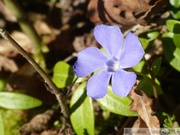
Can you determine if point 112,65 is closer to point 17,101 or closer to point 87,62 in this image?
point 87,62

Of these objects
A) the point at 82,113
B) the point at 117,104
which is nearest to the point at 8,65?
the point at 82,113

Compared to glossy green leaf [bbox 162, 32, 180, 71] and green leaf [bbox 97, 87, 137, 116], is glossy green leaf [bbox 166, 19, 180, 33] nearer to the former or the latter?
glossy green leaf [bbox 162, 32, 180, 71]

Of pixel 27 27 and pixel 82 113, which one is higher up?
pixel 27 27

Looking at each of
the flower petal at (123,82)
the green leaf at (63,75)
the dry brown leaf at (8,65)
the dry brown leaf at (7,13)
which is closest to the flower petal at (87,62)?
the flower petal at (123,82)

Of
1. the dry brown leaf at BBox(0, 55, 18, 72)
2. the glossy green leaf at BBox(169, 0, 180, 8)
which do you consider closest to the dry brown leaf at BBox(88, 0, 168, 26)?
the glossy green leaf at BBox(169, 0, 180, 8)

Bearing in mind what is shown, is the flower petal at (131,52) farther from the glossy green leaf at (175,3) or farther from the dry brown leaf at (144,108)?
the glossy green leaf at (175,3)

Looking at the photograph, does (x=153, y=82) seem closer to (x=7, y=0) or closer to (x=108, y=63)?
(x=108, y=63)

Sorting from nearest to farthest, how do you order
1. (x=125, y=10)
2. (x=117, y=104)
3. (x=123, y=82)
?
(x=123, y=82) → (x=117, y=104) → (x=125, y=10)
